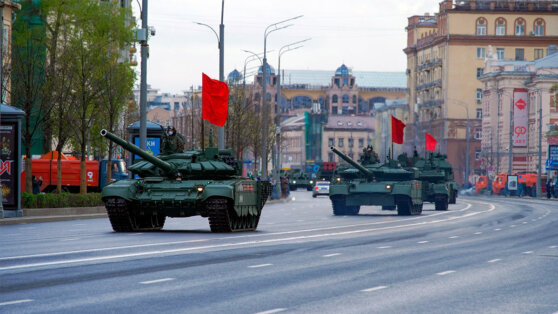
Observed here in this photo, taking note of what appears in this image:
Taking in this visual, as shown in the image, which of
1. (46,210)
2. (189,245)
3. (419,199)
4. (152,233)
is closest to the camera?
(189,245)

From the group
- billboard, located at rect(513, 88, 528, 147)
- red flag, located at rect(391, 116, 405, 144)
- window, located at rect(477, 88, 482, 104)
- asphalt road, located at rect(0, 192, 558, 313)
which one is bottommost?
asphalt road, located at rect(0, 192, 558, 313)

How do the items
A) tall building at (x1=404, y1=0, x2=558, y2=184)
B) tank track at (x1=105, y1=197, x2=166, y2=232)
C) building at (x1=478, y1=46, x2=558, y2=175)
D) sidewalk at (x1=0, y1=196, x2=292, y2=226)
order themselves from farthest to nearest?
tall building at (x1=404, y1=0, x2=558, y2=184), building at (x1=478, y1=46, x2=558, y2=175), sidewalk at (x1=0, y1=196, x2=292, y2=226), tank track at (x1=105, y1=197, x2=166, y2=232)

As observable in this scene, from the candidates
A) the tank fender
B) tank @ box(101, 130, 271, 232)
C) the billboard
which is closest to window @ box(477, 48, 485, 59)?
the billboard

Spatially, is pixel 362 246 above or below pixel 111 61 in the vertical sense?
below

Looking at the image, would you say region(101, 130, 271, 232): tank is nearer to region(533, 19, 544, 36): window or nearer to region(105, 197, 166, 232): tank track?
region(105, 197, 166, 232): tank track

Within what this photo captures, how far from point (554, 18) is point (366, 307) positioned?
120 metres

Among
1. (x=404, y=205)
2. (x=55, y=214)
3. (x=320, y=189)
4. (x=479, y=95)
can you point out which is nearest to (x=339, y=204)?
(x=404, y=205)

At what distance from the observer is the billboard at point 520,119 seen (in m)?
103

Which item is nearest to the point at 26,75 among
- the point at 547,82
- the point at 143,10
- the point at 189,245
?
the point at 143,10

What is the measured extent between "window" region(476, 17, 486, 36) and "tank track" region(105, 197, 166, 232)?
102285mm

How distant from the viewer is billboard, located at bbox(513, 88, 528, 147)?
10334 centimetres

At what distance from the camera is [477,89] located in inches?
5010

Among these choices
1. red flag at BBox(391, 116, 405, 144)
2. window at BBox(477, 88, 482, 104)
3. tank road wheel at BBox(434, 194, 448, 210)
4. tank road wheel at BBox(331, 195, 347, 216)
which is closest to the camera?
tank road wheel at BBox(331, 195, 347, 216)

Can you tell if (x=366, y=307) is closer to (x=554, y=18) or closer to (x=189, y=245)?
(x=189, y=245)
